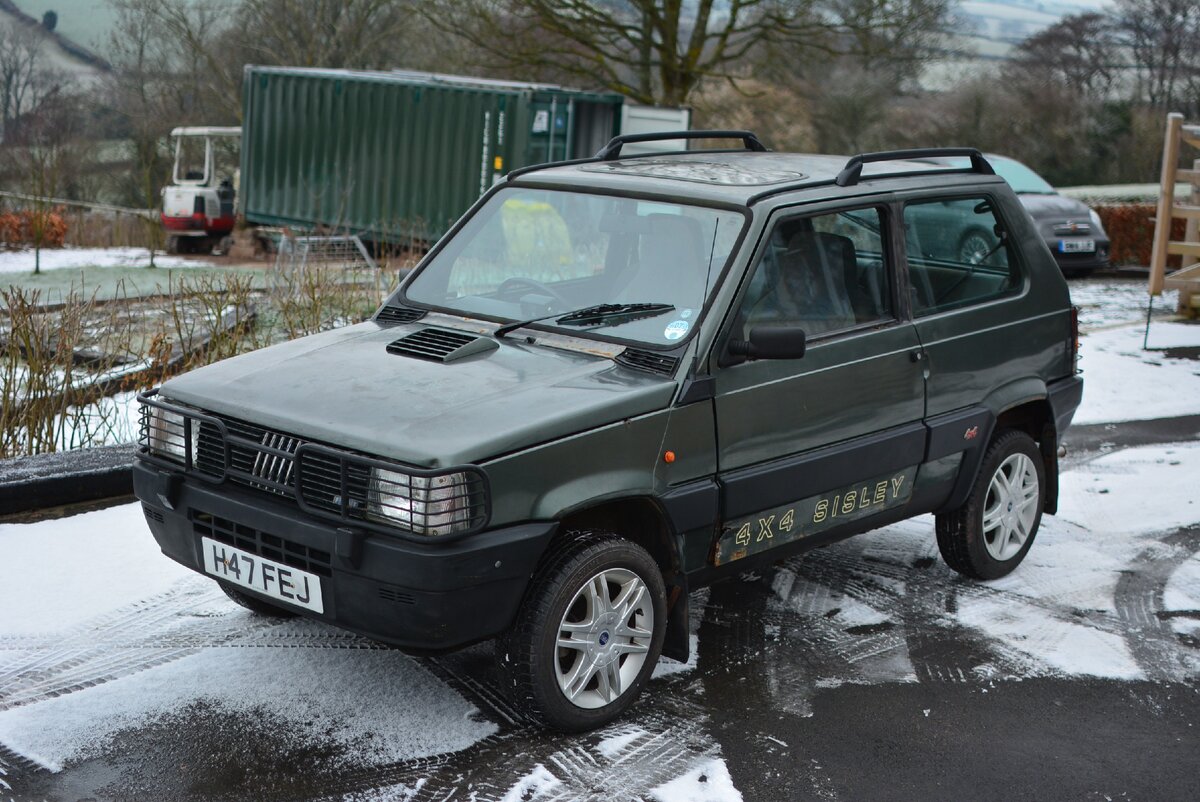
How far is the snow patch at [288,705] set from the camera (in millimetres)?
4070

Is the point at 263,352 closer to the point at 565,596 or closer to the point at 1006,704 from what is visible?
the point at 565,596

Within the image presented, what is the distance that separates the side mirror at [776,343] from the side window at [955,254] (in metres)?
1.08

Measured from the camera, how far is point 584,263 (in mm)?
4961

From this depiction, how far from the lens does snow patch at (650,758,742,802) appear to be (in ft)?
12.6

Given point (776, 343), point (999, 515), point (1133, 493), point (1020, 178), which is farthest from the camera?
point (1020, 178)

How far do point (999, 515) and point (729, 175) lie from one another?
2.06m

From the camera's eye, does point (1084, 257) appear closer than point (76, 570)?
No

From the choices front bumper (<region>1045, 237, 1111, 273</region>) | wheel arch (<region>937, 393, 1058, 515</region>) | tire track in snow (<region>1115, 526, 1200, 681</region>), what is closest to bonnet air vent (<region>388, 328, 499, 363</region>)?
wheel arch (<region>937, 393, 1058, 515</region>)

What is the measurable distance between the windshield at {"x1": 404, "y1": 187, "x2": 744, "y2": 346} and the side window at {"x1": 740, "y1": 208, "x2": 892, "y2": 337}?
0.64 feet

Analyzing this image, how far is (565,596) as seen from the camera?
13.1 ft

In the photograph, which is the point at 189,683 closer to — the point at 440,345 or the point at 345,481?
the point at 345,481

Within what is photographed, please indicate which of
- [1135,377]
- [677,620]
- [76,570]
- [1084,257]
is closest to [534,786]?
[677,620]

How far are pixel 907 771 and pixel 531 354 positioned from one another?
1.87 metres

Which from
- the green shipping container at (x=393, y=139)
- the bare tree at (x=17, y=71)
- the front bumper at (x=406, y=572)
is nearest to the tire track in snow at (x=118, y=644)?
the front bumper at (x=406, y=572)
